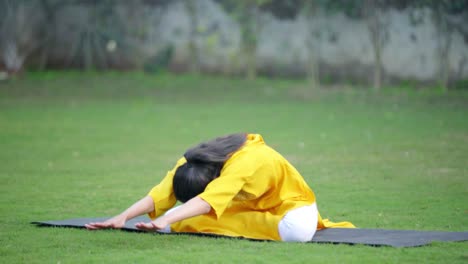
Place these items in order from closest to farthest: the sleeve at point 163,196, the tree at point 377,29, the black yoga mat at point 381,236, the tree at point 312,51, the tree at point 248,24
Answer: the black yoga mat at point 381,236 → the sleeve at point 163,196 → the tree at point 377,29 → the tree at point 312,51 → the tree at point 248,24

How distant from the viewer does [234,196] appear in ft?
19.3

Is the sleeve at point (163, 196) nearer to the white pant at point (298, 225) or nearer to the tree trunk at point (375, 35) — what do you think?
the white pant at point (298, 225)

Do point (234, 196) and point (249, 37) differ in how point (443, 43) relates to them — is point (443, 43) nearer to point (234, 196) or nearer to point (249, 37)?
point (249, 37)

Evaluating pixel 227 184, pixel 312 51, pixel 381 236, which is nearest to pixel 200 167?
pixel 227 184

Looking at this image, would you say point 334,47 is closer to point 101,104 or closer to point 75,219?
point 101,104

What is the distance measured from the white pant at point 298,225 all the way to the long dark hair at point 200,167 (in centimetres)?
16

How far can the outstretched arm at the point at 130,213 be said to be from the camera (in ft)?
19.2

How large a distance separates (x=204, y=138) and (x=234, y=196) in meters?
7.37

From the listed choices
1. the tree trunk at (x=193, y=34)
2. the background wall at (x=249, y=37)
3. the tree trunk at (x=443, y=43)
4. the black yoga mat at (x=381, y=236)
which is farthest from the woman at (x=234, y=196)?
the tree trunk at (x=193, y=34)

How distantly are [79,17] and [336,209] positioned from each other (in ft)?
53.9

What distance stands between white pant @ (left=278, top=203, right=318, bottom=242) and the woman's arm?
61 cm

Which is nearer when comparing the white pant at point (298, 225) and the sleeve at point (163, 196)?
the white pant at point (298, 225)

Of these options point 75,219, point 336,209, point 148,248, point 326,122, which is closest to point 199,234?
point 148,248

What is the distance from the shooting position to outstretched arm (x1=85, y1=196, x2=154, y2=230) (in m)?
5.84
